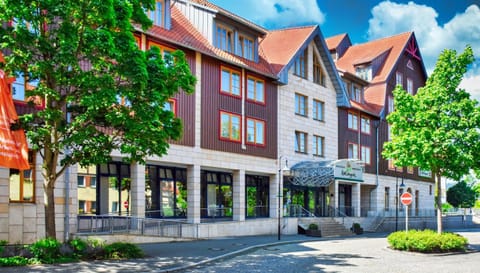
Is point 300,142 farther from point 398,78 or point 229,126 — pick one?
point 398,78

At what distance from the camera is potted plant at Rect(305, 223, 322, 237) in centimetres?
3412

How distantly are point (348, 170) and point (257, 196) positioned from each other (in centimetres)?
648

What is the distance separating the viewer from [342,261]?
19.5 metres

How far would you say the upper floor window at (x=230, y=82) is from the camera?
3116 centimetres

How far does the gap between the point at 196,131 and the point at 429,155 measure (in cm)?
1116

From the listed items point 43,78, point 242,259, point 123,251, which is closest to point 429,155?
point 242,259

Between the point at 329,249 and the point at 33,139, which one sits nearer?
the point at 33,139

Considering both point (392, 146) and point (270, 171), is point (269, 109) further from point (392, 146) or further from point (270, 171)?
point (392, 146)

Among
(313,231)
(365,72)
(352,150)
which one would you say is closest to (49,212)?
(313,231)

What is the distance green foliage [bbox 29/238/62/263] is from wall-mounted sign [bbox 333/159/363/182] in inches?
893

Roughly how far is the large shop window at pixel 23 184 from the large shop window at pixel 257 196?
1614 cm

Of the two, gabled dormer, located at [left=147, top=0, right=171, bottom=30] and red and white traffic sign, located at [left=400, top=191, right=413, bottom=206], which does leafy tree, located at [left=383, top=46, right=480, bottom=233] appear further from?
gabled dormer, located at [left=147, top=0, right=171, bottom=30]

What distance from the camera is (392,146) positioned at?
1067 inches

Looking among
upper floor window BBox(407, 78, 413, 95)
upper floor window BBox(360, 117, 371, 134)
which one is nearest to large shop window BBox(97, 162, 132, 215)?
upper floor window BBox(360, 117, 371, 134)
